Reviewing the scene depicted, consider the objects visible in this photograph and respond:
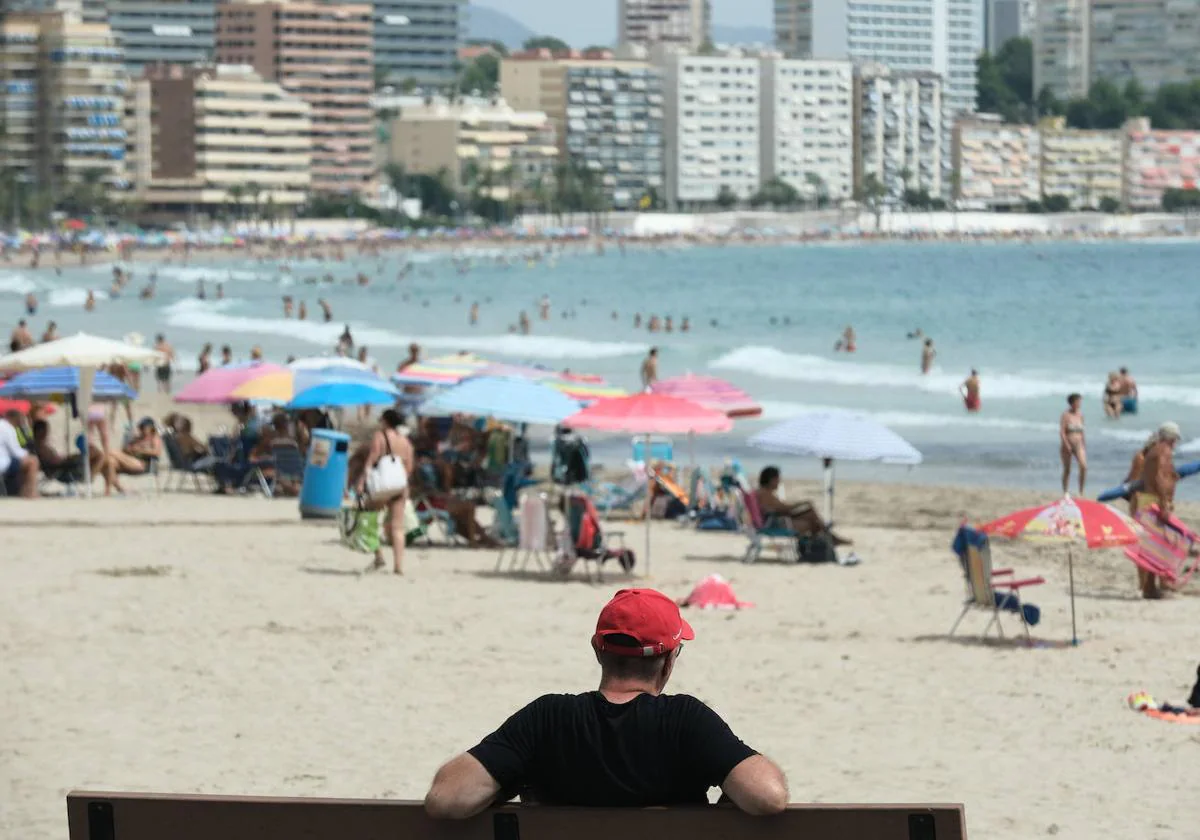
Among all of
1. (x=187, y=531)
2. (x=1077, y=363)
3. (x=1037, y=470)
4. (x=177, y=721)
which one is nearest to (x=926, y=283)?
(x=1077, y=363)

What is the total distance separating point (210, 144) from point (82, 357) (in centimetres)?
14786

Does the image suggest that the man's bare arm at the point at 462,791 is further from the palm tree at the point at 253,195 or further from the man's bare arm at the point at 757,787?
the palm tree at the point at 253,195

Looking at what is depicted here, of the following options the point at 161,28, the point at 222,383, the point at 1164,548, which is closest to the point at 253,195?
the point at 161,28

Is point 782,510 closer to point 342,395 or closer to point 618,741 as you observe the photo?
point 342,395

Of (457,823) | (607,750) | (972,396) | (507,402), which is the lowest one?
(972,396)

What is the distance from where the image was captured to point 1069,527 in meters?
→ 10.3

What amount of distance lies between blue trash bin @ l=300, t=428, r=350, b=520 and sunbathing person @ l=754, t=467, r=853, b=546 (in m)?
3.40

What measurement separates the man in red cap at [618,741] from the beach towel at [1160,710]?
→ 19.1 feet

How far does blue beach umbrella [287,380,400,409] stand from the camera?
16.9 metres

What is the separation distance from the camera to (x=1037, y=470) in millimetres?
23000

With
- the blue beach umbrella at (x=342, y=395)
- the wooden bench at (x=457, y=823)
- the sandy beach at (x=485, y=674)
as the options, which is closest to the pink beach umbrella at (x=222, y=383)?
the blue beach umbrella at (x=342, y=395)

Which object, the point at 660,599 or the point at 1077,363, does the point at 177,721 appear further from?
the point at 1077,363

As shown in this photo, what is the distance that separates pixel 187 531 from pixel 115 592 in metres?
3.44

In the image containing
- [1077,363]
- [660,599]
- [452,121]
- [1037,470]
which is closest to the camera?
[660,599]
